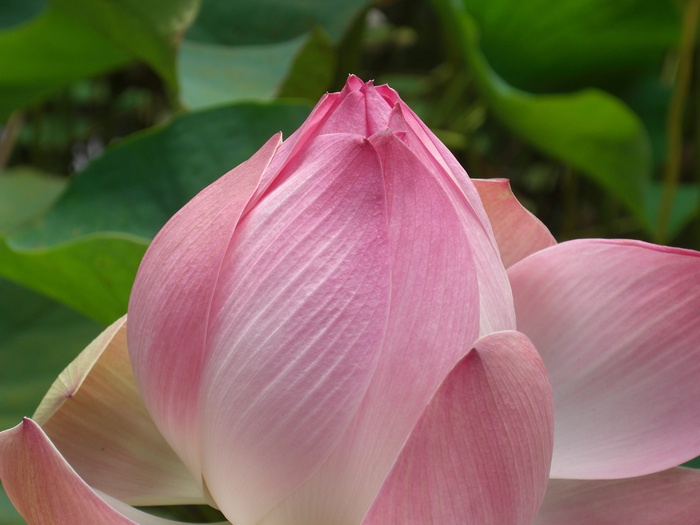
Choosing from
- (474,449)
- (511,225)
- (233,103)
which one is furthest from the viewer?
(233,103)

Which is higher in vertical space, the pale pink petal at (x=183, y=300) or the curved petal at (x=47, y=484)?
the pale pink petal at (x=183, y=300)

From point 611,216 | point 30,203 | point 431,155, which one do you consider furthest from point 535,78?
point 431,155

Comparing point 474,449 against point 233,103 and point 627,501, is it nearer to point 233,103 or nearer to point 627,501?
point 627,501

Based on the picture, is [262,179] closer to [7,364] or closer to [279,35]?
[7,364]

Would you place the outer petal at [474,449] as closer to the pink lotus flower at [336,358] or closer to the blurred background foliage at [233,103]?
the pink lotus flower at [336,358]

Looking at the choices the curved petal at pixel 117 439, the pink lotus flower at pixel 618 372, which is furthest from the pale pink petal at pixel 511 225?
the curved petal at pixel 117 439

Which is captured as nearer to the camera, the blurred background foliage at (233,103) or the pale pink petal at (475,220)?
the pale pink petal at (475,220)

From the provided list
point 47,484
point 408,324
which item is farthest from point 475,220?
point 47,484
